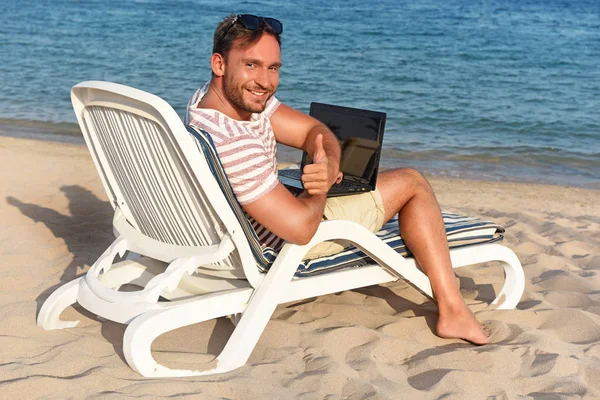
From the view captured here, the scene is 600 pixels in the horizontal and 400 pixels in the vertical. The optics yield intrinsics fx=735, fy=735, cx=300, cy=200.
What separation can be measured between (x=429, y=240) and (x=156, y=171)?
1.38 meters

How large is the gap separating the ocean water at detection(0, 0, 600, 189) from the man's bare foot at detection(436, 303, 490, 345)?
5.38 metres

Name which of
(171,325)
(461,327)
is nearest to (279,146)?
(461,327)

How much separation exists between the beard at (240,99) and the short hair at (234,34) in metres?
0.14

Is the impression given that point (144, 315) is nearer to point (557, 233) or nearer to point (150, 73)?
point (557, 233)

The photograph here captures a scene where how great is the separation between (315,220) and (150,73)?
13.2 m

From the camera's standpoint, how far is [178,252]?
3186mm

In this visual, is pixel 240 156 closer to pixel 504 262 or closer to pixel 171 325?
pixel 171 325

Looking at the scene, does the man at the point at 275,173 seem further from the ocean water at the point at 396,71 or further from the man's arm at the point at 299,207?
the ocean water at the point at 396,71

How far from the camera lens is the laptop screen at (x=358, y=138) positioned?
375cm

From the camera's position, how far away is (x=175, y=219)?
3141mm

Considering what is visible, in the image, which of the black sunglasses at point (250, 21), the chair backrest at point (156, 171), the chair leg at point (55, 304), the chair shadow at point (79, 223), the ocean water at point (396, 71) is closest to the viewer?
the chair backrest at point (156, 171)

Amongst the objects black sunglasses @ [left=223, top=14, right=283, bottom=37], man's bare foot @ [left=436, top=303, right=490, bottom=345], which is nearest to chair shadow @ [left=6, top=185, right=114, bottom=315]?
black sunglasses @ [left=223, top=14, right=283, bottom=37]

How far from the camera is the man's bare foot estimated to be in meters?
3.55

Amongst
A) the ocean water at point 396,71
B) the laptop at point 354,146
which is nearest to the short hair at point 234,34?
the laptop at point 354,146
